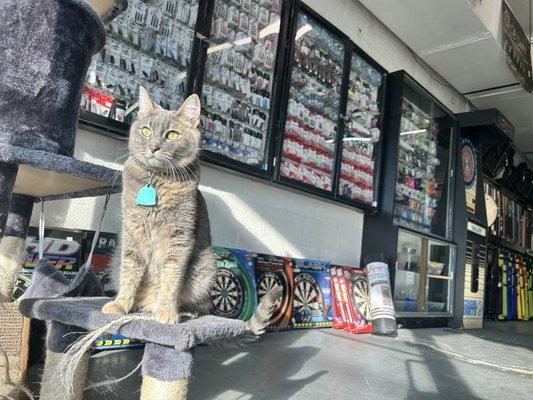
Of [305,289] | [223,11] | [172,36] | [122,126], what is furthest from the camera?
[305,289]

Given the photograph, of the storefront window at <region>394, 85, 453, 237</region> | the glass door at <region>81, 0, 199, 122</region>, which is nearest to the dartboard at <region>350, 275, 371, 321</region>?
the storefront window at <region>394, 85, 453, 237</region>

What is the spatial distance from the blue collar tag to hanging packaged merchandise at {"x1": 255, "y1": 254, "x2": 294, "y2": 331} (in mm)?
1436

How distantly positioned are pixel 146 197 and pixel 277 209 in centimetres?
191

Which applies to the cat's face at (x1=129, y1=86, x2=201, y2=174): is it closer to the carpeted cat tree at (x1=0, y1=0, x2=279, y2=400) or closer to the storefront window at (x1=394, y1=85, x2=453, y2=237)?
the carpeted cat tree at (x1=0, y1=0, x2=279, y2=400)

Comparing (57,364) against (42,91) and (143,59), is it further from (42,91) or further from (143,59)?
(143,59)

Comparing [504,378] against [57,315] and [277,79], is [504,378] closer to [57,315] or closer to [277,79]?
[57,315]

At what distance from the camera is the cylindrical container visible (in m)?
2.79

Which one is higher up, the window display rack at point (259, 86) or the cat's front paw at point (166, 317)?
the window display rack at point (259, 86)

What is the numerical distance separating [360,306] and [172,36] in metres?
2.30

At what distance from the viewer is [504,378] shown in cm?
196

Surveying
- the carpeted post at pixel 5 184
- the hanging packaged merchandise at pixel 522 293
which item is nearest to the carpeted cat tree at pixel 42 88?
the carpeted post at pixel 5 184

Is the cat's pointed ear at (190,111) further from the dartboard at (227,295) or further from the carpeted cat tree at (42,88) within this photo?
the dartboard at (227,295)

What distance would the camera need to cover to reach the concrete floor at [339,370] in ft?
4.55

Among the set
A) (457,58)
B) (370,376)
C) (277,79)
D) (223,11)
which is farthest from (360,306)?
(457,58)
